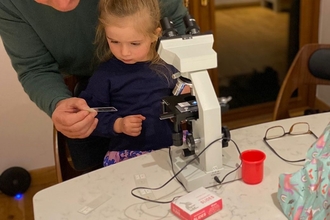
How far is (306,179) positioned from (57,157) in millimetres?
860

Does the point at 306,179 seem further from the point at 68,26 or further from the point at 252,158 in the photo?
the point at 68,26

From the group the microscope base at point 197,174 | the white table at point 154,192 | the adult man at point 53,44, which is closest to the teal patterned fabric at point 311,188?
the white table at point 154,192

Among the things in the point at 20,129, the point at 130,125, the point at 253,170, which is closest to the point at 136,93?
the point at 130,125

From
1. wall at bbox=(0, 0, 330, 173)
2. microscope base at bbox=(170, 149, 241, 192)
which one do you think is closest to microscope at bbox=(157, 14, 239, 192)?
microscope base at bbox=(170, 149, 241, 192)

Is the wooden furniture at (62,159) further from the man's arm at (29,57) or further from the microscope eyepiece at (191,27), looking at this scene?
the microscope eyepiece at (191,27)

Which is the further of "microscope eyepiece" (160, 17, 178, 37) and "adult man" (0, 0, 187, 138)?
"adult man" (0, 0, 187, 138)

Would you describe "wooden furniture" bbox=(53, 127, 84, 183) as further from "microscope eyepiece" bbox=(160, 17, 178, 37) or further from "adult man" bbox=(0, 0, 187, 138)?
"microscope eyepiece" bbox=(160, 17, 178, 37)

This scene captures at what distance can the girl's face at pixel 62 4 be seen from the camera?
57.3 inches

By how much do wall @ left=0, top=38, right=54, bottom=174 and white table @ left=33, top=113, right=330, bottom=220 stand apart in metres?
1.27

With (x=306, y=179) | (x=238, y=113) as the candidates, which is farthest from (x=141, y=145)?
(x=238, y=113)

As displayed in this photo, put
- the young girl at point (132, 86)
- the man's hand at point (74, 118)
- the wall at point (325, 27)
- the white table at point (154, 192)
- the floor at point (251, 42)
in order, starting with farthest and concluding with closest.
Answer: the floor at point (251, 42), the wall at point (325, 27), the young girl at point (132, 86), the man's hand at point (74, 118), the white table at point (154, 192)

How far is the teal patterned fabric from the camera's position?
37.0 inches

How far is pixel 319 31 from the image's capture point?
2.92 m

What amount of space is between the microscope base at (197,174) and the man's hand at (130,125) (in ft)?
0.72
